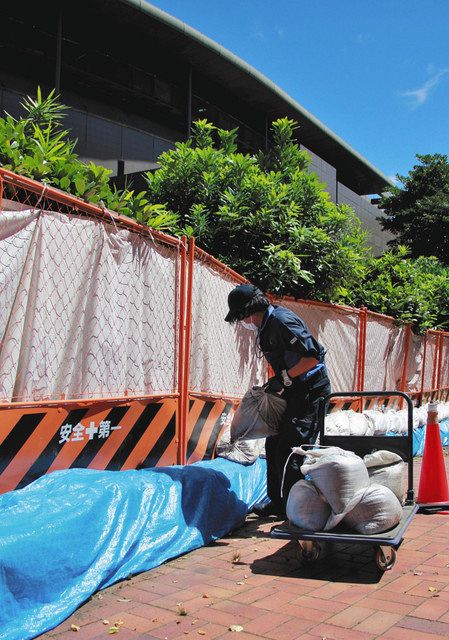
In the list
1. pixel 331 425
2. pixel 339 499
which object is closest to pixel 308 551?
pixel 339 499

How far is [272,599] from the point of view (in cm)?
329

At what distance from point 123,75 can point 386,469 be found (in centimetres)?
1669

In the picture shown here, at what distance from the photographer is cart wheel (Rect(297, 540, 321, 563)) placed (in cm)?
377

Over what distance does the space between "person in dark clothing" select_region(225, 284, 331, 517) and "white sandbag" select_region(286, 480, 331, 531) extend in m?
0.62

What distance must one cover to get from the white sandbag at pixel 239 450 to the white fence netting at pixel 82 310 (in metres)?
0.98

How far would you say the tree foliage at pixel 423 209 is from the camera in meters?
31.3

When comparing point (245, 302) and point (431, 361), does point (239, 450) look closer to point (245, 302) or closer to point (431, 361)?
point (245, 302)

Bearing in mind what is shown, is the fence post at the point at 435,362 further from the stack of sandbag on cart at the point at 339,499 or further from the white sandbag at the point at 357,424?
the stack of sandbag on cart at the point at 339,499

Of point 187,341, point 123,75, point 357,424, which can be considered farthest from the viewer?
point 123,75

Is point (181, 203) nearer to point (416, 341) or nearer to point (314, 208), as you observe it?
point (314, 208)

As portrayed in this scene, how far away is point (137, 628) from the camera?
289cm

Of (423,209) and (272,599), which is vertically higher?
(423,209)

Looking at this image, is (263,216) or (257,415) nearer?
(257,415)

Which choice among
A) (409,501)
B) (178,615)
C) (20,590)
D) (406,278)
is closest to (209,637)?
(178,615)
